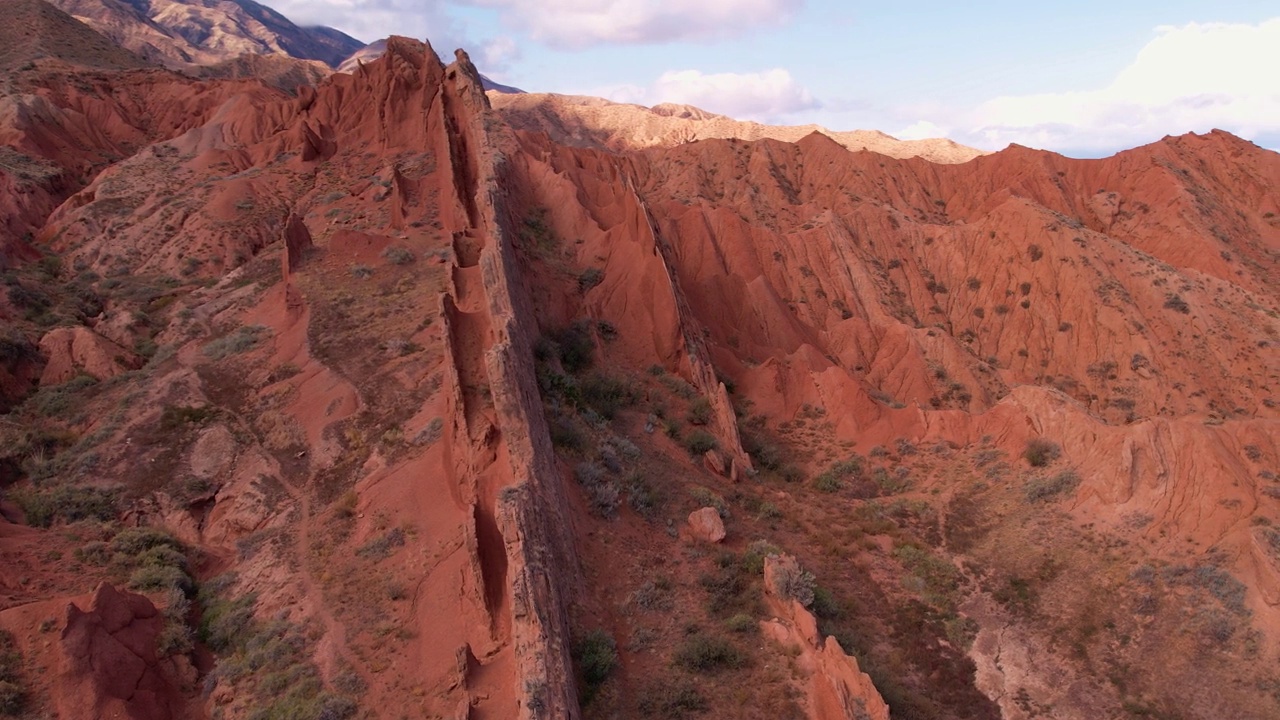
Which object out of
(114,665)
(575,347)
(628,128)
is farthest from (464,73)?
(628,128)

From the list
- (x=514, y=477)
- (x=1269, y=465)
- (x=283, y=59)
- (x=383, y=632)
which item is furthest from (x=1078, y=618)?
(x=283, y=59)

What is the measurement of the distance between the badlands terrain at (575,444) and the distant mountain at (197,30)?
79.9 meters

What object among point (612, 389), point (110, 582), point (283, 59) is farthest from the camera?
point (283, 59)

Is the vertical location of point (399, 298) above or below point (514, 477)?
above

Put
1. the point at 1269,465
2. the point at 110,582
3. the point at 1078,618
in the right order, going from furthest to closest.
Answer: the point at 1269,465
the point at 1078,618
the point at 110,582

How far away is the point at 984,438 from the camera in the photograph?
25.2m

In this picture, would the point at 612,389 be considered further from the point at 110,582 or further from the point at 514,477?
the point at 110,582

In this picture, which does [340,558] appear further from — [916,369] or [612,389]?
[916,369]

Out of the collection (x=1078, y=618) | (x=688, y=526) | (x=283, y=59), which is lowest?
(x=1078, y=618)

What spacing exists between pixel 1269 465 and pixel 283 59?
371ft

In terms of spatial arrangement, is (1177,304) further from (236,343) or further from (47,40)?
(47,40)

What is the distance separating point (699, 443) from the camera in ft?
78.4

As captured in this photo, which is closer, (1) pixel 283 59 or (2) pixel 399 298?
(2) pixel 399 298

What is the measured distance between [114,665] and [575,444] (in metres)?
10.1
